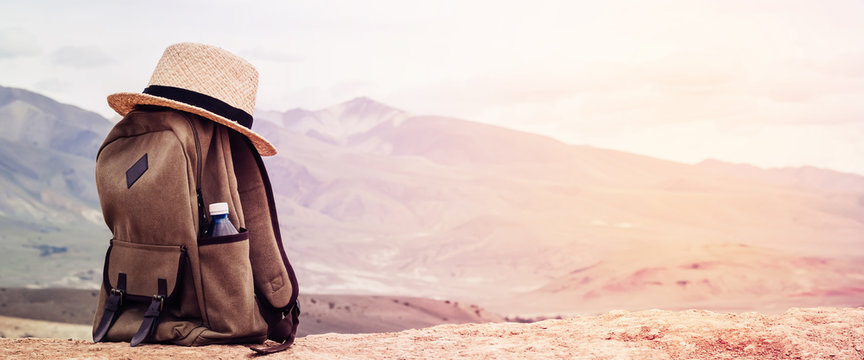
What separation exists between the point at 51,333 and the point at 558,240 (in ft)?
126

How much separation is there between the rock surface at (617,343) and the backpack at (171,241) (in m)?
0.17

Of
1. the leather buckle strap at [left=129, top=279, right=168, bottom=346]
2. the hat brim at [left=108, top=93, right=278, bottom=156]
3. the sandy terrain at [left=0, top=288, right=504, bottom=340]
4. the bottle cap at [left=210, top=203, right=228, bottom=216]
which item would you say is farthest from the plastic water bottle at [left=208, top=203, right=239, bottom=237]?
the sandy terrain at [left=0, top=288, right=504, bottom=340]

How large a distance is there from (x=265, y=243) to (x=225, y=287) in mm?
505

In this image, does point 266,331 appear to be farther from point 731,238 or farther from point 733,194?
point 733,194

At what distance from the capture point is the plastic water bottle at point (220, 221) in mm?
4566

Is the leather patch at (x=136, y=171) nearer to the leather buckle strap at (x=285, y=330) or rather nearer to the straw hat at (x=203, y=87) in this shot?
the straw hat at (x=203, y=87)

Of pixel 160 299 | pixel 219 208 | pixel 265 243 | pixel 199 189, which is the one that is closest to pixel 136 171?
pixel 199 189

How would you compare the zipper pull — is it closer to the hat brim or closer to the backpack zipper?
the backpack zipper

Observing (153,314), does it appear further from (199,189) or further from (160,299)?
(199,189)

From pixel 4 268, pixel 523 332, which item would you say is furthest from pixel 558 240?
pixel 523 332

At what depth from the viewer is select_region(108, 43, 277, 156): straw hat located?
477 cm

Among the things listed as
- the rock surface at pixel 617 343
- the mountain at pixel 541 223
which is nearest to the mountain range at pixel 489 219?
the mountain at pixel 541 223

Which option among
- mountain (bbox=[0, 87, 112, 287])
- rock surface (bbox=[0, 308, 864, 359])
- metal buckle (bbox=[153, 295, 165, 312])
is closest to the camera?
rock surface (bbox=[0, 308, 864, 359])

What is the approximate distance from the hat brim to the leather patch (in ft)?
1.12
